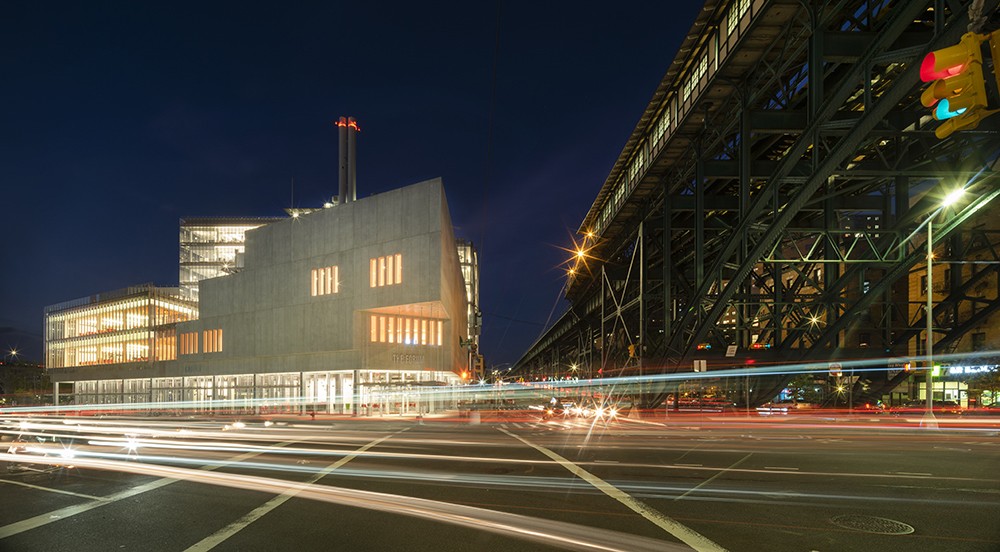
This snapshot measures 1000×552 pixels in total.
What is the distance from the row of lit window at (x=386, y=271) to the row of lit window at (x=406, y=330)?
299 centimetres

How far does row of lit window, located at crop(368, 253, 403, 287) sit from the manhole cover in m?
39.4

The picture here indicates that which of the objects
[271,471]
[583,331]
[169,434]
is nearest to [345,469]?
[271,471]

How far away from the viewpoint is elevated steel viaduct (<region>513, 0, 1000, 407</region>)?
70.1ft

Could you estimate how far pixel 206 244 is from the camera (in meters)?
107

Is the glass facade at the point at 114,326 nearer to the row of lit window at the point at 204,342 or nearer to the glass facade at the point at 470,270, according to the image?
the row of lit window at the point at 204,342

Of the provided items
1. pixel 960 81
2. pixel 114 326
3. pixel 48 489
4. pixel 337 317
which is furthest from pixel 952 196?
pixel 114 326

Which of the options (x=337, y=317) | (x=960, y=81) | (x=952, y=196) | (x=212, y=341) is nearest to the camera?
(x=960, y=81)

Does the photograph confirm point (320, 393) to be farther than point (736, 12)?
Yes

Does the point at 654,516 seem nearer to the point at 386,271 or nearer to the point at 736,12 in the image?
the point at 736,12

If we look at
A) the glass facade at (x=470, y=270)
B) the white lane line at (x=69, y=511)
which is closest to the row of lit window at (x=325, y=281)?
the white lane line at (x=69, y=511)

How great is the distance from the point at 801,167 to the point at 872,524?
75.2ft

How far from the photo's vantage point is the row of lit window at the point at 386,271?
46062 millimetres

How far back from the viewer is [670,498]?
9.88 meters

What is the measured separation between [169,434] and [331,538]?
2165 centimetres
